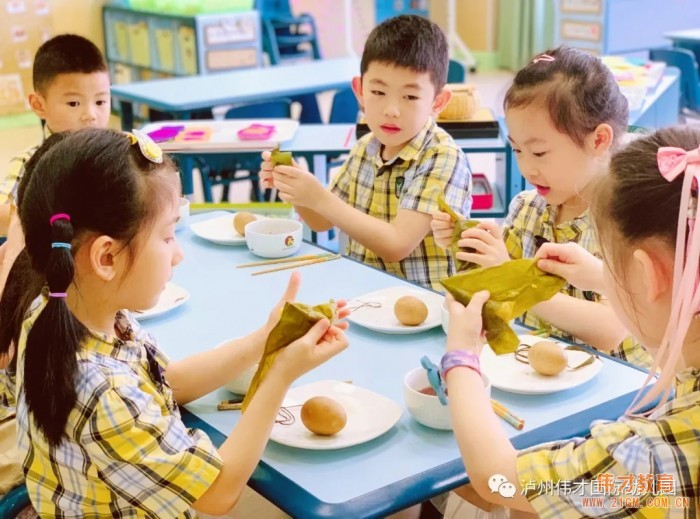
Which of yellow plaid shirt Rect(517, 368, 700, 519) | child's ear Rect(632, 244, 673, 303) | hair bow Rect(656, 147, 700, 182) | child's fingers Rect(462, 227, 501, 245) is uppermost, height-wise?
hair bow Rect(656, 147, 700, 182)

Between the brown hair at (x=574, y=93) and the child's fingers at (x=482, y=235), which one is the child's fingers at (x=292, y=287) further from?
the brown hair at (x=574, y=93)

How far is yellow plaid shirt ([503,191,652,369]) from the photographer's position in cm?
174

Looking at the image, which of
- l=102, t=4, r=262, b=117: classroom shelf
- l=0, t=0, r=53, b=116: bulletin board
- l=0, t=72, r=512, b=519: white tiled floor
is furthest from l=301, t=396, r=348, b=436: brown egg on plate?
l=0, t=0, r=53, b=116: bulletin board

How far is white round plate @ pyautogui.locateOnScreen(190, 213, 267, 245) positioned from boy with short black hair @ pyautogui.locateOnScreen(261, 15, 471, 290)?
6.0 inches

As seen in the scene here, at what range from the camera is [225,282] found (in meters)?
1.92

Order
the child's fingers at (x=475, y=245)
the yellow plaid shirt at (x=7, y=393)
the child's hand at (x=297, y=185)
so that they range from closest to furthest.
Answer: the child's fingers at (x=475, y=245)
the yellow plaid shirt at (x=7, y=393)
the child's hand at (x=297, y=185)

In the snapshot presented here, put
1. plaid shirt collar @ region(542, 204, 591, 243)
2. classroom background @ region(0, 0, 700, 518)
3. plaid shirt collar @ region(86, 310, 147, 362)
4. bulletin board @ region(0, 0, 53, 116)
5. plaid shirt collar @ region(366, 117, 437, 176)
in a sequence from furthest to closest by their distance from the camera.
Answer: bulletin board @ region(0, 0, 53, 116) < classroom background @ region(0, 0, 700, 518) < plaid shirt collar @ region(366, 117, 437, 176) < plaid shirt collar @ region(542, 204, 591, 243) < plaid shirt collar @ region(86, 310, 147, 362)

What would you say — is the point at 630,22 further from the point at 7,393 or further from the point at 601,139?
the point at 7,393

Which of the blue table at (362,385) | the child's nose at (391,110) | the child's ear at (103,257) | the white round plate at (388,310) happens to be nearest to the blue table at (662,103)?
the child's nose at (391,110)

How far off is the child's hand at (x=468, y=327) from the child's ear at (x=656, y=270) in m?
0.27

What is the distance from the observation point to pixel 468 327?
4.00 ft

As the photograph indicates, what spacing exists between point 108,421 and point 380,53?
1369 millimetres

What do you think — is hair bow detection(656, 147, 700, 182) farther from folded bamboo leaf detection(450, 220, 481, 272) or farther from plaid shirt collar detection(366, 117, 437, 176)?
plaid shirt collar detection(366, 117, 437, 176)

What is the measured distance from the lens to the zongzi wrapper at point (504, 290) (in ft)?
4.03
